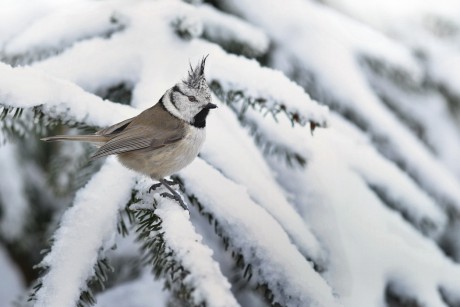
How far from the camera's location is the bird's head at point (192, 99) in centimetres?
163

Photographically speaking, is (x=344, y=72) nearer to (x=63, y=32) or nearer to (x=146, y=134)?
(x=146, y=134)

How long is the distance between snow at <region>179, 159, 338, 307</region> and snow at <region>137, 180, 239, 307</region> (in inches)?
4.8

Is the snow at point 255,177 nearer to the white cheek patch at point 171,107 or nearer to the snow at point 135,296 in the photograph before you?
the white cheek patch at point 171,107

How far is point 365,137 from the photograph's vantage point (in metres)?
2.09

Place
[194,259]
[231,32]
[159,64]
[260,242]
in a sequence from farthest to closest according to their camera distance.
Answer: [231,32]
[159,64]
[260,242]
[194,259]

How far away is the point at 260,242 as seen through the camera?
52.6 inches

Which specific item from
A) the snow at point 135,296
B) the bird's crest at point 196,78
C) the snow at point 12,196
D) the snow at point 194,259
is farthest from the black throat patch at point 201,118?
the snow at point 12,196

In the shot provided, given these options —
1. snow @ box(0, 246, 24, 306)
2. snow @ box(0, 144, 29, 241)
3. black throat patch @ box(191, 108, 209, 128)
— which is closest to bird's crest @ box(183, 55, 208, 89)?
black throat patch @ box(191, 108, 209, 128)

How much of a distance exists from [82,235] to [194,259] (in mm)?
451

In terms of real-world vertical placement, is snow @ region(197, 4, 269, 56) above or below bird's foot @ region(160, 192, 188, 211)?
above

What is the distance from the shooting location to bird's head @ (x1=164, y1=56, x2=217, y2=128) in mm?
A: 1635

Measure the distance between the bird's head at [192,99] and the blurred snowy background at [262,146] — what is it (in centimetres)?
4

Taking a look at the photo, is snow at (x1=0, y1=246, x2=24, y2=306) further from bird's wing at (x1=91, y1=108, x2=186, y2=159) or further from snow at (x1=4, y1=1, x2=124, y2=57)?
bird's wing at (x1=91, y1=108, x2=186, y2=159)

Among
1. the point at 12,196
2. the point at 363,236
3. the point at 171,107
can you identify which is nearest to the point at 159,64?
the point at 171,107
